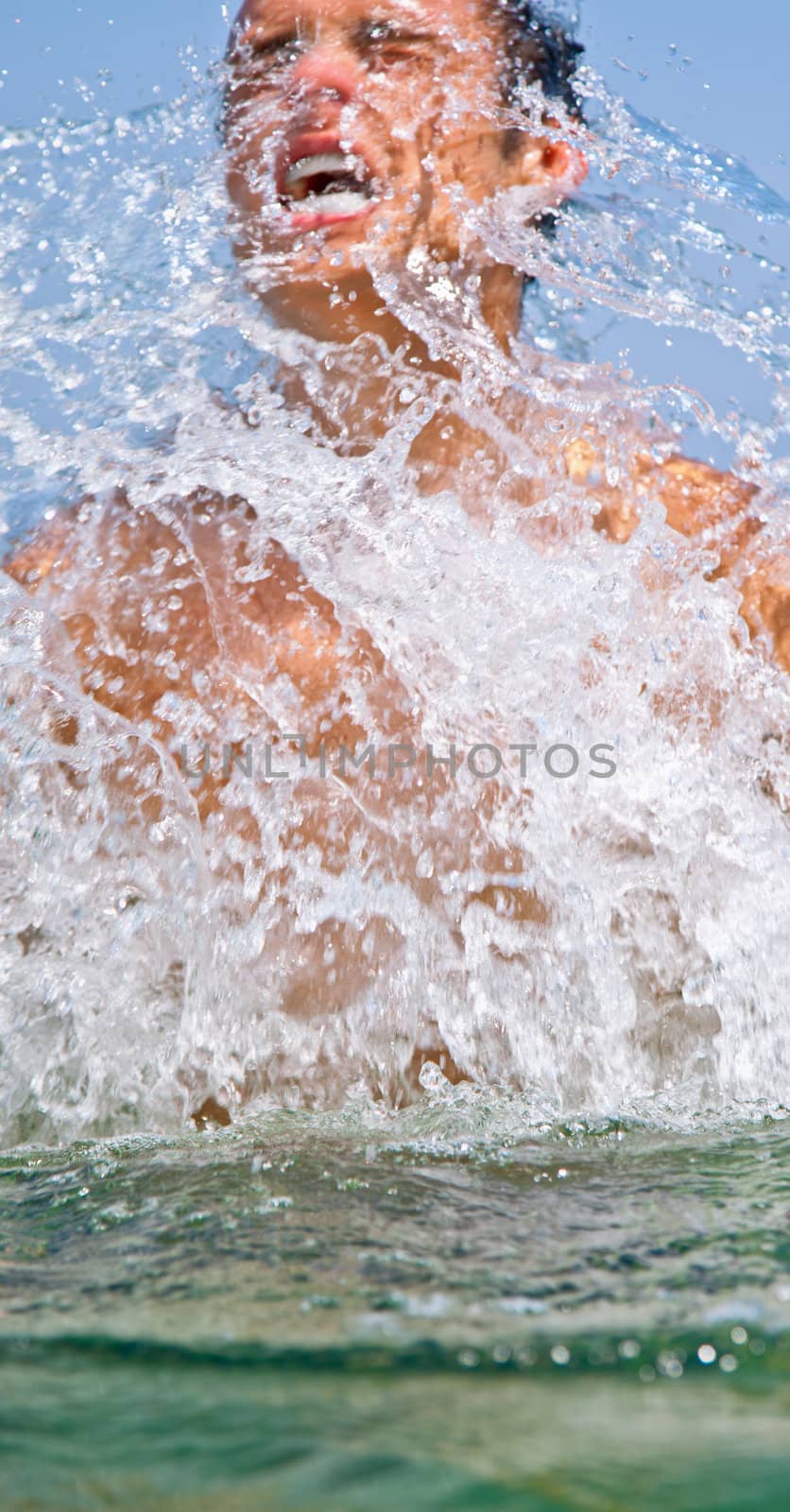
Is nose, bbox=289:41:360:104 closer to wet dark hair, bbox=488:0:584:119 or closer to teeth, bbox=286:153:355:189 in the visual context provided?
teeth, bbox=286:153:355:189

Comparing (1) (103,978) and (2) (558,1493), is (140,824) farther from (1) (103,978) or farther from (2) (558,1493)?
(2) (558,1493)

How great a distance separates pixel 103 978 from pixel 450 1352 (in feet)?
2.41

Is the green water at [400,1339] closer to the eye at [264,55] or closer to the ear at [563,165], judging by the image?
the ear at [563,165]

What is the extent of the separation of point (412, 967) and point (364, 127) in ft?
3.95

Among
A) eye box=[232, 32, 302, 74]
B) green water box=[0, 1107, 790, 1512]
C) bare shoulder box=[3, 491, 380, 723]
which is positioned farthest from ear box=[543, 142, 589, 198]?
green water box=[0, 1107, 790, 1512]

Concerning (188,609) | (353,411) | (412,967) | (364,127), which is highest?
(364,127)

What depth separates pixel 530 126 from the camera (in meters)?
1.63

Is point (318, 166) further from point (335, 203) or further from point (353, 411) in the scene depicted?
point (353, 411)

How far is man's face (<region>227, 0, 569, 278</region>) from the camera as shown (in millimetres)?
1574

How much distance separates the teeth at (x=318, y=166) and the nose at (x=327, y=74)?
0.08 m

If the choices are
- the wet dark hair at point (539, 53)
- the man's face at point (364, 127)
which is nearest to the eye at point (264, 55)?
the man's face at point (364, 127)


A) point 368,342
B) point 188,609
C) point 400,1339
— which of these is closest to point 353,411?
point 368,342

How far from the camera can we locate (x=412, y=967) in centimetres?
115

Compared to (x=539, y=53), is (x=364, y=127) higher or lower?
lower
